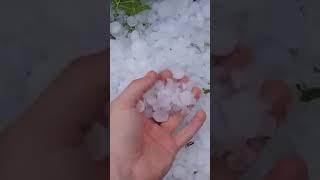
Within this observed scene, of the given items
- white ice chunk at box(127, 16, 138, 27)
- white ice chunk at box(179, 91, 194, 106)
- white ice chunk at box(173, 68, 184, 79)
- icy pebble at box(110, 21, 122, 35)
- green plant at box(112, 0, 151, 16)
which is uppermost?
Result: green plant at box(112, 0, 151, 16)

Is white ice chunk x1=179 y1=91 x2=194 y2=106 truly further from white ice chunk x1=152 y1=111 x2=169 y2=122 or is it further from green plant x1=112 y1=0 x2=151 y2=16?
green plant x1=112 y1=0 x2=151 y2=16

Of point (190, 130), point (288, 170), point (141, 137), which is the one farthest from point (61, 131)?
point (288, 170)

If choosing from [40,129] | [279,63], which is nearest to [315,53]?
[279,63]

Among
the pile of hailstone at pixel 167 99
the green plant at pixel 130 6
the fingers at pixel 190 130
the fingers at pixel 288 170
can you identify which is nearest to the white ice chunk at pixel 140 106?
the pile of hailstone at pixel 167 99

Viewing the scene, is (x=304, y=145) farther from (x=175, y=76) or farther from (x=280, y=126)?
(x=175, y=76)

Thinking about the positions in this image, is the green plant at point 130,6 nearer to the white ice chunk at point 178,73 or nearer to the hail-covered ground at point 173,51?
the hail-covered ground at point 173,51

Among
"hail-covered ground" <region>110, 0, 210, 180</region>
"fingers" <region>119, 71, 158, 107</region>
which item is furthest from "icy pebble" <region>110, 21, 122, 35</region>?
"fingers" <region>119, 71, 158, 107</region>
